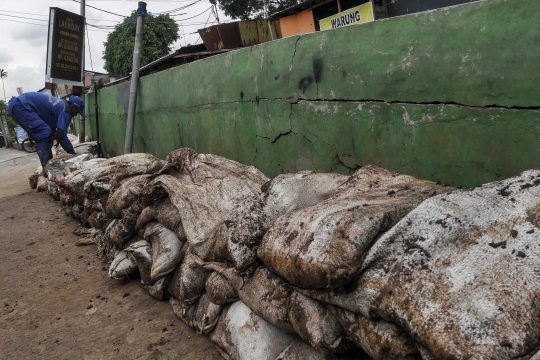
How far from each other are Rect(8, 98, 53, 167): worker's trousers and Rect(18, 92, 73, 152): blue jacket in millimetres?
90

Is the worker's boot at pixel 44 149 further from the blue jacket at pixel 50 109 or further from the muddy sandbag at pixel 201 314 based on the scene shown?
the muddy sandbag at pixel 201 314

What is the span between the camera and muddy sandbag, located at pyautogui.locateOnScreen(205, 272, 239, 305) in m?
2.19

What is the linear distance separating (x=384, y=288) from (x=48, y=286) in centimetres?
289

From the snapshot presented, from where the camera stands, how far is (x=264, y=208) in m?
2.08

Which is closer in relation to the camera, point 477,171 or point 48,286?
point 477,171

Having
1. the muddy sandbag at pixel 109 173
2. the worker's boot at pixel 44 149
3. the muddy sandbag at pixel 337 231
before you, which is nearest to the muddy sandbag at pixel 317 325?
the muddy sandbag at pixel 337 231

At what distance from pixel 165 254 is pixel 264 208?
927 mm

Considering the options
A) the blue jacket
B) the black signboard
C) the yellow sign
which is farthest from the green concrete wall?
the black signboard

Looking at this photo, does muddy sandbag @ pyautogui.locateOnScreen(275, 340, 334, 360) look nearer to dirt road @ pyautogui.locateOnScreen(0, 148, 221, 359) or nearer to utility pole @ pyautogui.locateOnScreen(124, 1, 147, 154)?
dirt road @ pyautogui.locateOnScreen(0, 148, 221, 359)

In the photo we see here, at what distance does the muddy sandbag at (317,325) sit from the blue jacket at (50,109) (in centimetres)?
581

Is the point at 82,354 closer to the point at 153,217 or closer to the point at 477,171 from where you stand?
the point at 153,217

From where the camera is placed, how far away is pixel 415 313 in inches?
48.4

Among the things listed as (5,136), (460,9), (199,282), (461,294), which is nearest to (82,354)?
(199,282)

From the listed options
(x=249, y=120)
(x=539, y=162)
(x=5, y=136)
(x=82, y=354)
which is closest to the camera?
(x=539, y=162)
